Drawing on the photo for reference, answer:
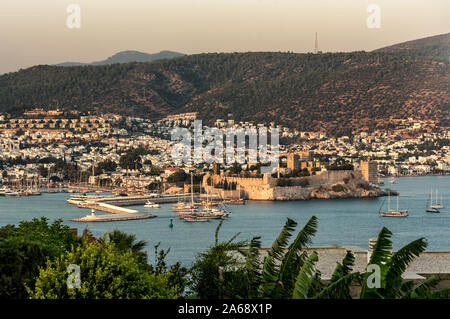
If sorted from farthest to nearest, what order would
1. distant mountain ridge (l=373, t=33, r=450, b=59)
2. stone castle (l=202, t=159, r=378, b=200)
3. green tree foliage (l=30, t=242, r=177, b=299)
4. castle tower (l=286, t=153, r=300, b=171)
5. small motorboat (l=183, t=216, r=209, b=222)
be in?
distant mountain ridge (l=373, t=33, r=450, b=59) → castle tower (l=286, t=153, r=300, b=171) → stone castle (l=202, t=159, r=378, b=200) → small motorboat (l=183, t=216, r=209, b=222) → green tree foliage (l=30, t=242, r=177, b=299)

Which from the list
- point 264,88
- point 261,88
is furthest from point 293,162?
point 261,88

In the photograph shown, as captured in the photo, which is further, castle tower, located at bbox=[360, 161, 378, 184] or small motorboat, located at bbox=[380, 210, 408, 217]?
castle tower, located at bbox=[360, 161, 378, 184]

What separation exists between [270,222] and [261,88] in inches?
2180

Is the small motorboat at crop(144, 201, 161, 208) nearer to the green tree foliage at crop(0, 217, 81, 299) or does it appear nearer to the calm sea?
the calm sea

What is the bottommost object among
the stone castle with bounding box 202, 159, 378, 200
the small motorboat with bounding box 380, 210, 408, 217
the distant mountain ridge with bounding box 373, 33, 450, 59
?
the small motorboat with bounding box 380, 210, 408, 217

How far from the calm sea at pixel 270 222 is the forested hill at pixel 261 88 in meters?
26.8

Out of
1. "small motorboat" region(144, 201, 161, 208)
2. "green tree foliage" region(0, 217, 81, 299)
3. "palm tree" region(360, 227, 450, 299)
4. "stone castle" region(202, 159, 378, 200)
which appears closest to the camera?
"palm tree" region(360, 227, 450, 299)

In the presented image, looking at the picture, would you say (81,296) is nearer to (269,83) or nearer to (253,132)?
(253,132)

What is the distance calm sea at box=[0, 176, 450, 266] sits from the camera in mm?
26594

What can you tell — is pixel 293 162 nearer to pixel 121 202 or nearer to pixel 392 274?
pixel 121 202

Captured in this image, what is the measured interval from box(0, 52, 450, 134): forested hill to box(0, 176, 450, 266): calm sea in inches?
1056

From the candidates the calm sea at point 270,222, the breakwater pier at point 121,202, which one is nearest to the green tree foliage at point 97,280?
the calm sea at point 270,222

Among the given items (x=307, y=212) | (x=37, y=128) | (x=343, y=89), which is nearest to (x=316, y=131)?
(x=343, y=89)

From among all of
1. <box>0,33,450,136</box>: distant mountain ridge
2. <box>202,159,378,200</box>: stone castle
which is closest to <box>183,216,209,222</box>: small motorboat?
<box>202,159,378,200</box>: stone castle
